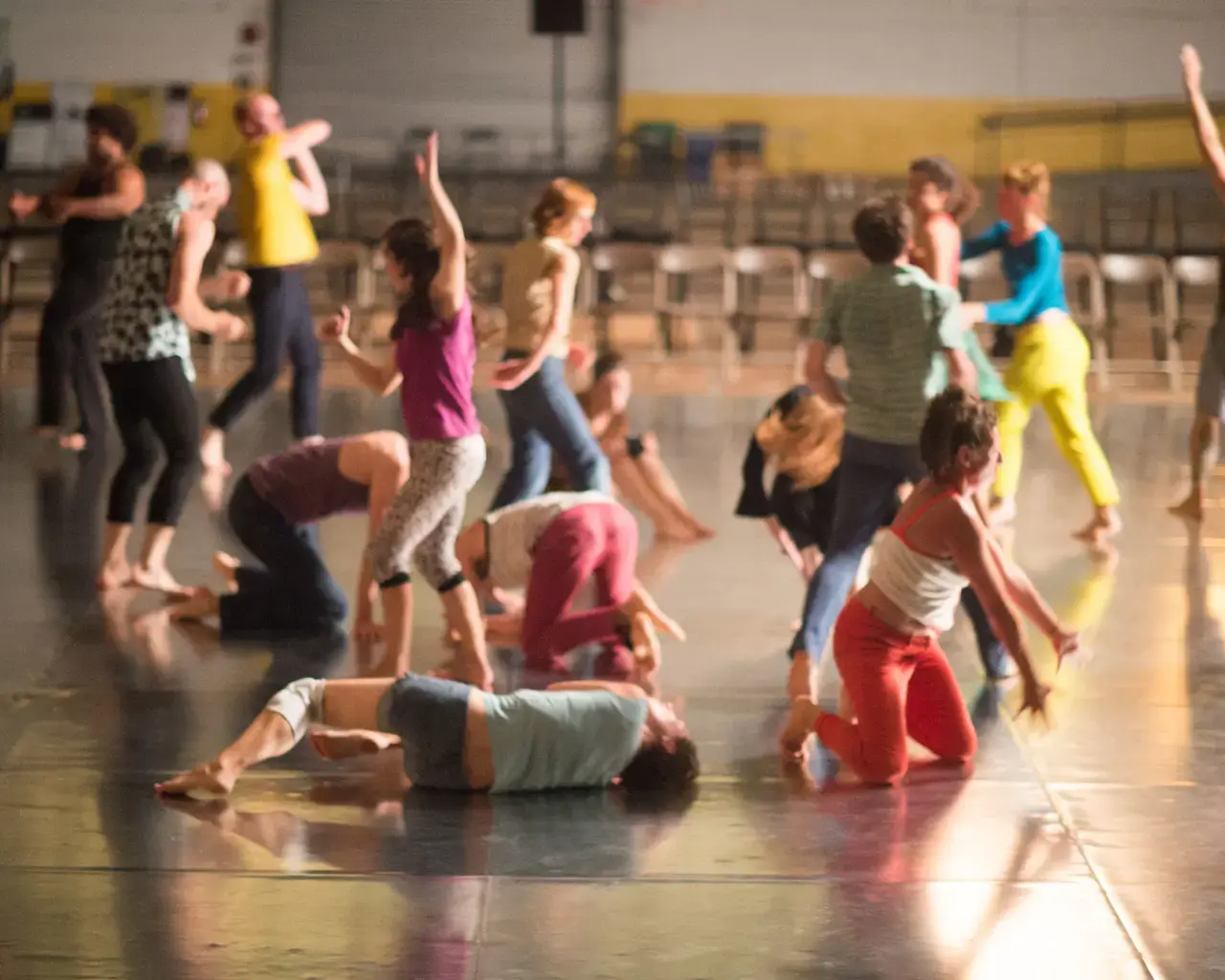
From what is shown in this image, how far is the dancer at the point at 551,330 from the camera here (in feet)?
20.1

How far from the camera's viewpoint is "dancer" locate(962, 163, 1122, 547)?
7.05 meters

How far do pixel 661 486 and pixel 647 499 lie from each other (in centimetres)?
8

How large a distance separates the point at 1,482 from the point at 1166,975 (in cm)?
611

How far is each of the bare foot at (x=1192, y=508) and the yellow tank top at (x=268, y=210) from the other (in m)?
3.86

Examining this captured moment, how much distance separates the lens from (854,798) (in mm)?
4293

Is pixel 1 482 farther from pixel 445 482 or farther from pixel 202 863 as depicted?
pixel 202 863

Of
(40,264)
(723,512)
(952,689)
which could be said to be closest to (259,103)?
(723,512)

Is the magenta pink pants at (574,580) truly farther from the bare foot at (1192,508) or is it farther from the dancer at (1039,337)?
the bare foot at (1192,508)

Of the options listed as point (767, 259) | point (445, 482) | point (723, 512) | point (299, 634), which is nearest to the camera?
point (445, 482)

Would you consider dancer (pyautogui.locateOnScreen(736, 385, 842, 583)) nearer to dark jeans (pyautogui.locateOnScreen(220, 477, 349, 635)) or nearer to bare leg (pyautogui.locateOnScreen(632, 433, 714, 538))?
dark jeans (pyautogui.locateOnScreen(220, 477, 349, 635))

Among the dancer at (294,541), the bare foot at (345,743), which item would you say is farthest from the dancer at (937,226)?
the bare foot at (345,743)

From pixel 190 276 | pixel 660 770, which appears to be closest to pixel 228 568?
pixel 190 276

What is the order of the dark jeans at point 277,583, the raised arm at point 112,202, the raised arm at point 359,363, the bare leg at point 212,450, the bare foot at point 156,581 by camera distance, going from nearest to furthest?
the raised arm at point 359,363
the dark jeans at point 277,583
the bare foot at point 156,581
the raised arm at point 112,202
the bare leg at point 212,450

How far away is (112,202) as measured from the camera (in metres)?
8.09
